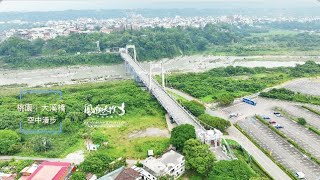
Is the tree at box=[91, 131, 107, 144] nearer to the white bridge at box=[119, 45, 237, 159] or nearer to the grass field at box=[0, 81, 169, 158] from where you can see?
the grass field at box=[0, 81, 169, 158]

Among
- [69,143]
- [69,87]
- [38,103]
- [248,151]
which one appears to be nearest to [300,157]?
[248,151]

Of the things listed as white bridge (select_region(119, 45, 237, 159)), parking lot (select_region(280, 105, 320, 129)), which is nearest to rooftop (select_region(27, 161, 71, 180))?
white bridge (select_region(119, 45, 237, 159))

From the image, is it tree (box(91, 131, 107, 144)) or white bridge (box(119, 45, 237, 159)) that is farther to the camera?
tree (box(91, 131, 107, 144))

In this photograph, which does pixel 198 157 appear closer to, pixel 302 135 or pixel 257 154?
pixel 257 154

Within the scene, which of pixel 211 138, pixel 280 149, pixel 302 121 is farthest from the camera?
pixel 302 121

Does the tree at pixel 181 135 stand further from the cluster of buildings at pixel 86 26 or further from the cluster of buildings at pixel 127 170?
the cluster of buildings at pixel 86 26

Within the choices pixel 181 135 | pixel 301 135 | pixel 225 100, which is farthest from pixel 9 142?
pixel 301 135

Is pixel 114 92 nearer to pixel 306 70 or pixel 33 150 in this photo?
pixel 33 150
